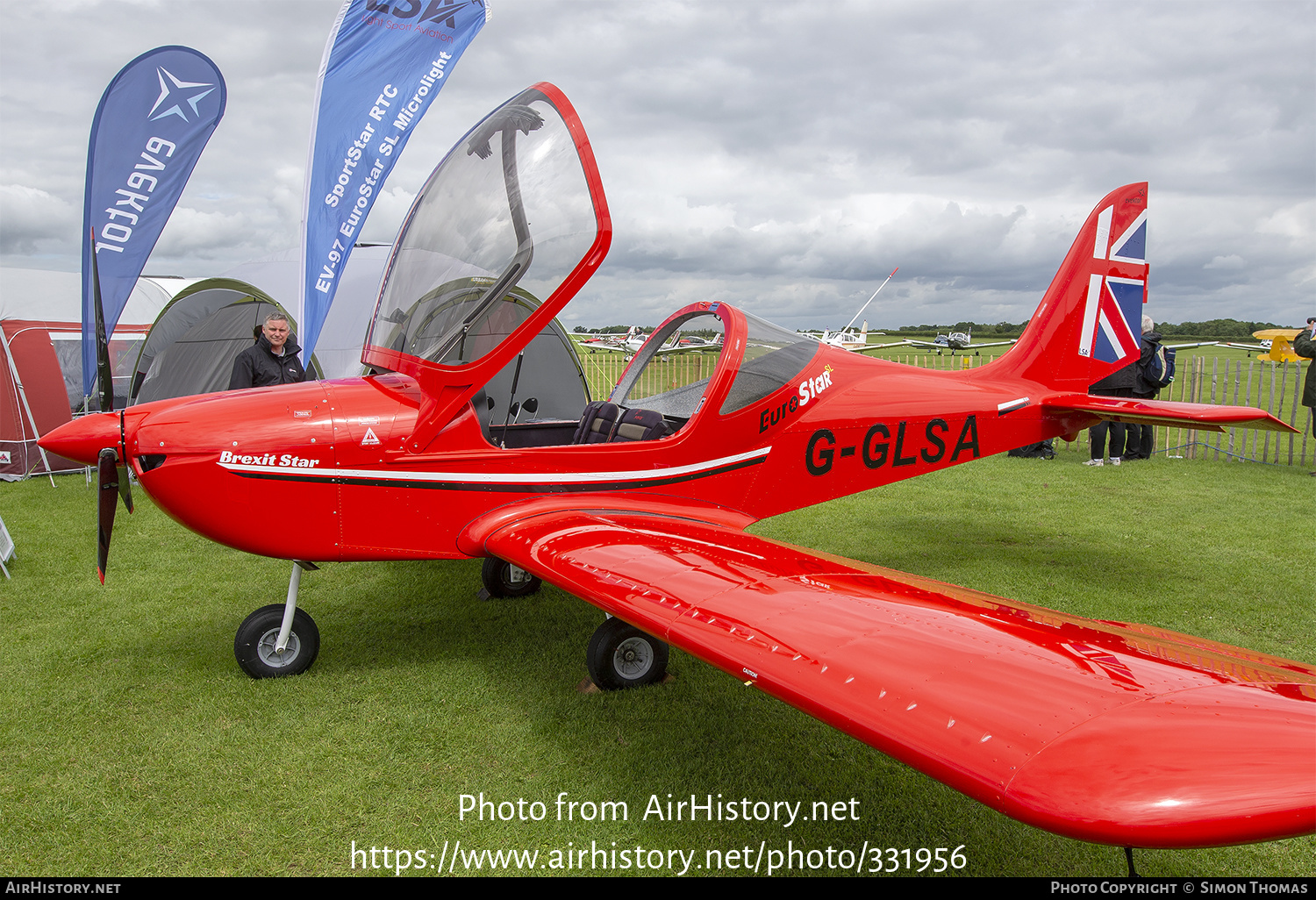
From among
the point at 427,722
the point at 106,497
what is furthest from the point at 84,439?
the point at 427,722

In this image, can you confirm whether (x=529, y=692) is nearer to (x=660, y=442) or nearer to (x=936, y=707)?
(x=660, y=442)

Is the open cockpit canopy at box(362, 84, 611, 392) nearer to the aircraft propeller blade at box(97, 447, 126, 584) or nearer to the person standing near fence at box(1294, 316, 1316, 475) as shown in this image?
the aircraft propeller blade at box(97, 447, 126, 584)

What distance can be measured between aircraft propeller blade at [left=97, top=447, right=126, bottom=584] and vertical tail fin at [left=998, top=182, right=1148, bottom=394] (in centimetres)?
563

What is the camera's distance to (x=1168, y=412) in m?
4.74

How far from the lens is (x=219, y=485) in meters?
3.48

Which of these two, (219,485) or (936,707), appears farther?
(219,485)

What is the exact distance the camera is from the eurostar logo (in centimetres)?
745

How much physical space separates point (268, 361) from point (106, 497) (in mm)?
2860

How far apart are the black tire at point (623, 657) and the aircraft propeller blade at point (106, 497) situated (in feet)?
7.65

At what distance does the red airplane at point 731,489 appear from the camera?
1.56 m

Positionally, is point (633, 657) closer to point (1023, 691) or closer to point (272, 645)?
point (272, 645)

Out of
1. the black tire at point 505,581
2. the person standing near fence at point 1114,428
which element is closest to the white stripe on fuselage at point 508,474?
the black tire at point 505,581
